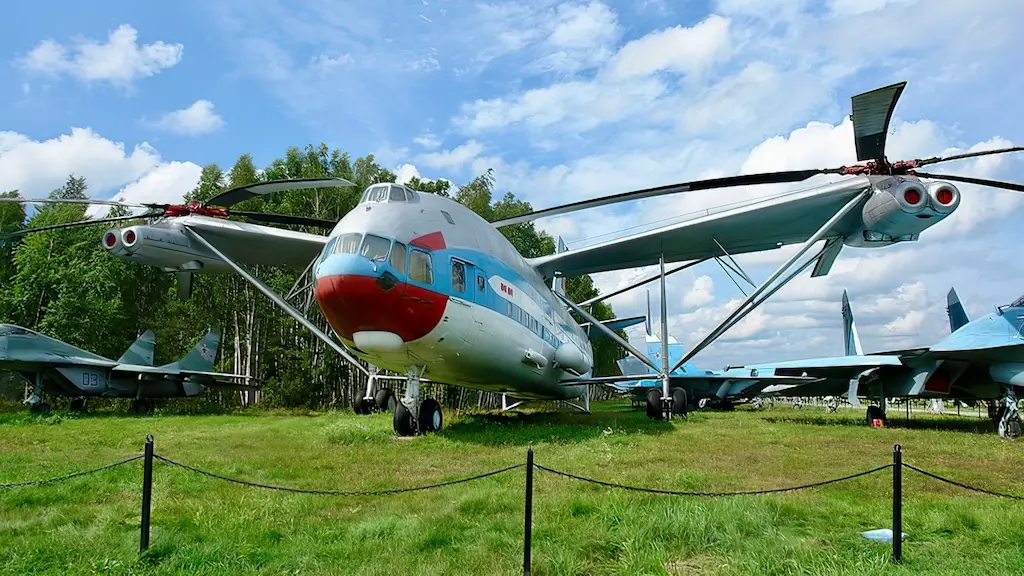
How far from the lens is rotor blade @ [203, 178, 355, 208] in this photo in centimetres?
1266

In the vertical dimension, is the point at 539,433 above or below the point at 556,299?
below

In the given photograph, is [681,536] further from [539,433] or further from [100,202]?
[100,202]

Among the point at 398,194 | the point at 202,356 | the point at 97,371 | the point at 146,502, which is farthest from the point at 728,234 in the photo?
the point at 97,371

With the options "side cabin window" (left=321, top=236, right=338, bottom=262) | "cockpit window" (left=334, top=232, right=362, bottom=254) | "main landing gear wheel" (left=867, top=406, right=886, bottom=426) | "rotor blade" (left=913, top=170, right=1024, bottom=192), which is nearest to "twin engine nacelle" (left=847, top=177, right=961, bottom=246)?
"rotor blade" (left=913, top=170, right=1024, bottom=192)

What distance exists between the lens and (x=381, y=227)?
1005cm

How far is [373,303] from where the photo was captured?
968 centimetres

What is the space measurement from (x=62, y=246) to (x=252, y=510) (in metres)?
33.8

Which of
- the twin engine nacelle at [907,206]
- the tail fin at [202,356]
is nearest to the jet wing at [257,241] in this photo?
the tail fin at [202,356]

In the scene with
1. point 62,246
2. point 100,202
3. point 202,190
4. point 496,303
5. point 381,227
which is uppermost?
point 202,190

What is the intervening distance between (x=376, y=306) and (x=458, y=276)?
187cm

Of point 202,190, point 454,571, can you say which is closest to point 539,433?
point 454,571

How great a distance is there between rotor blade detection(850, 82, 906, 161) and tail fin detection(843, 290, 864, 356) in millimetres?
14524

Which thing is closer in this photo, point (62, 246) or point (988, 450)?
point (988, 450)

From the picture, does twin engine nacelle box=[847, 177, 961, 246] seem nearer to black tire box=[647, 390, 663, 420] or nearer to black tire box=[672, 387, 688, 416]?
black tire box=[647, 390, 663, 420]
